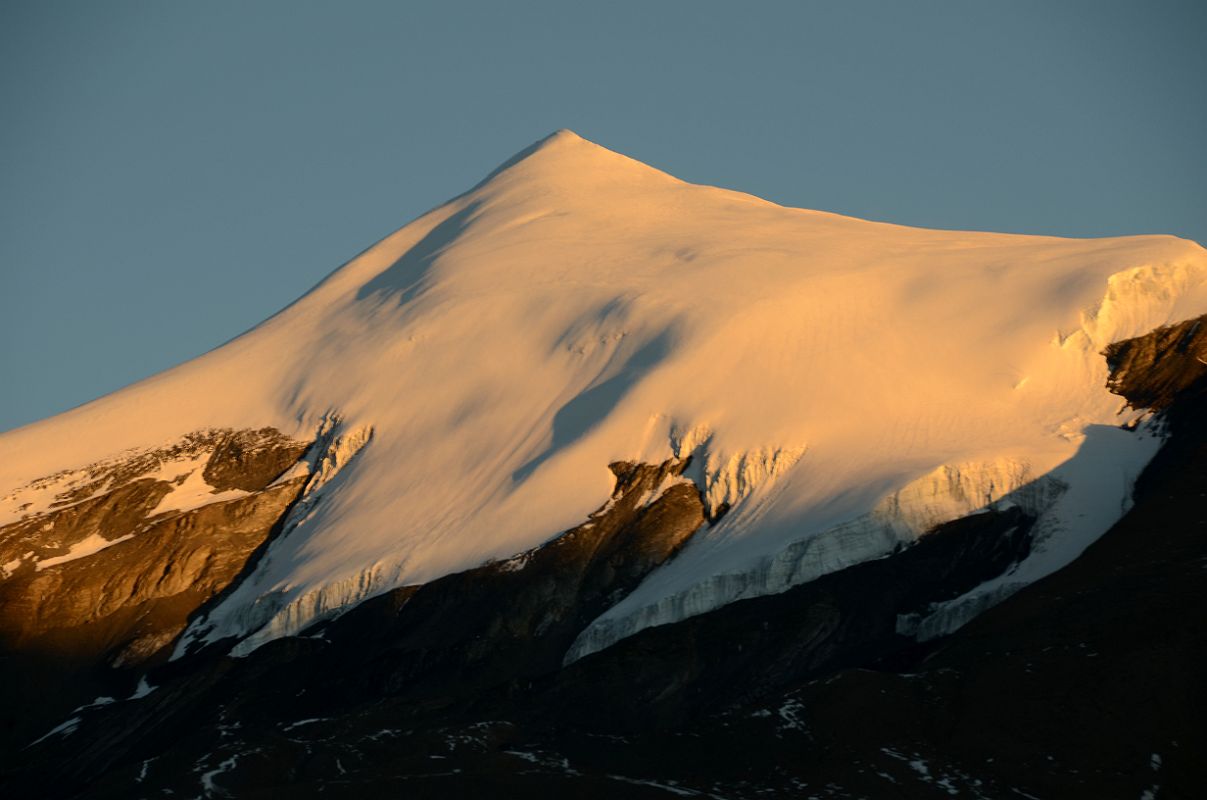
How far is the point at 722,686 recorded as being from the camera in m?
156

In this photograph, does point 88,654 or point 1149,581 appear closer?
point 1149,581

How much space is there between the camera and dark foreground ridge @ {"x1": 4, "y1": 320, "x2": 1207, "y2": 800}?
444ft

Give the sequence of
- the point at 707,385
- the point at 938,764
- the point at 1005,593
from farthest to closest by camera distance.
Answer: the point at 707,385
the point at 1005,593
the point at 938,764

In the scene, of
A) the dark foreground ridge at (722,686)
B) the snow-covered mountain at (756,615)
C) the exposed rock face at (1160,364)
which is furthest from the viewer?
the exposed rock face at (1160,364)

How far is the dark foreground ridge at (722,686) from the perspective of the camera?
13538 centimetres

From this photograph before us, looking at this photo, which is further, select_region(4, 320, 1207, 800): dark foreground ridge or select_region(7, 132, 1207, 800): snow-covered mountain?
select_region(7, 132, 1207, 800): snow-covered mountain

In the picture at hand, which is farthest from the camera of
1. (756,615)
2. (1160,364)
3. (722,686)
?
(1160,364)

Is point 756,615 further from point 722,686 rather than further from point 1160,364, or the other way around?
point 1160,364

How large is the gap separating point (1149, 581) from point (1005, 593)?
14.5 meters

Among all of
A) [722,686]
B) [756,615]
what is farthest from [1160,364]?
[722,686]

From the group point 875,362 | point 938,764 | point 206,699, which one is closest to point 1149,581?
point 938,764

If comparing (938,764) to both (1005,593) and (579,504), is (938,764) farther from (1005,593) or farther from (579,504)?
(579,504)

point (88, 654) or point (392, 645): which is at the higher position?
point (88, 654)

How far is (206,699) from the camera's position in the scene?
17812cm
